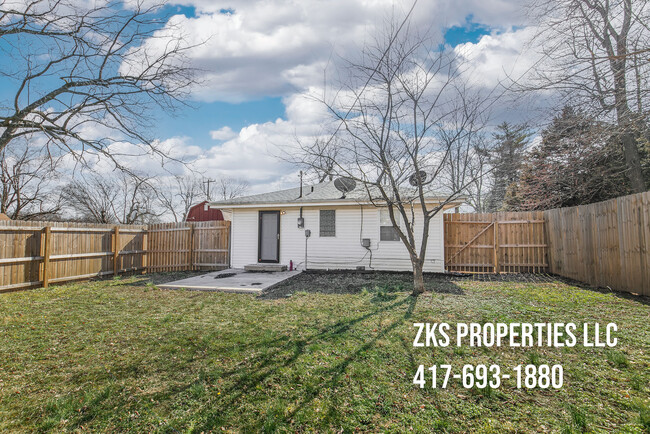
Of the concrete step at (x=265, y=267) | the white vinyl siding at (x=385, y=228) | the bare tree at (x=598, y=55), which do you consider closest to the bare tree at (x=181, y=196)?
the concrete step at (x=265, y=267)

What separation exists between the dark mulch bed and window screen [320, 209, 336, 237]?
133 centimetres

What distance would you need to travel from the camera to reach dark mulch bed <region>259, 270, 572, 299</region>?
285 inches

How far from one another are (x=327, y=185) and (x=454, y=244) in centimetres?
544

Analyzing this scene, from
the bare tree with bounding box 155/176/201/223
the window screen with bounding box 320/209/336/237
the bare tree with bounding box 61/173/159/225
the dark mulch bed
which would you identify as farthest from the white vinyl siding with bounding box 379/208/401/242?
the bare tree with bounding box 155/176/201/223

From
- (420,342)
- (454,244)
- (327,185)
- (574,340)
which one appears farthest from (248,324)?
(327,185)

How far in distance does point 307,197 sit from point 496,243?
21.6 ft

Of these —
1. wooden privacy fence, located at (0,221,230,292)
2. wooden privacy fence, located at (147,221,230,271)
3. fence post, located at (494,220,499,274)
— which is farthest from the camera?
wooden privacy fence, located at (147,221,230,271)

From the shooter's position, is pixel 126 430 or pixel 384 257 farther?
pixel 384 257

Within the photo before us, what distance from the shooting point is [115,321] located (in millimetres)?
4887

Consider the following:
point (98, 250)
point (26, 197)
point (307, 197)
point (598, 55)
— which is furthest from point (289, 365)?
point (26, 197)

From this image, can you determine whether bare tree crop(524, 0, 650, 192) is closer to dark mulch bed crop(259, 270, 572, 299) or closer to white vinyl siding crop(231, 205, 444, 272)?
dark mulch bed crop(259, 270, 572, 299)

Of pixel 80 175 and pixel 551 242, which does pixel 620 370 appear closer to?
pixel 551 242

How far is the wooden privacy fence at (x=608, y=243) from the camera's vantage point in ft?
19.2

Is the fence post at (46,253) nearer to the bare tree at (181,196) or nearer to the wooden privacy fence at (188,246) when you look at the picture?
the wooden privacy fence at (188,246)
